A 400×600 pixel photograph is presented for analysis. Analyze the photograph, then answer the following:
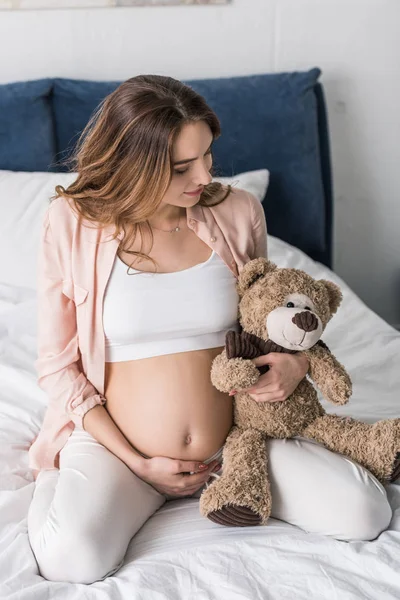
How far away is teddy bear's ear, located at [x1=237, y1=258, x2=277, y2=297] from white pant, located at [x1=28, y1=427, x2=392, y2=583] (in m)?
0.29

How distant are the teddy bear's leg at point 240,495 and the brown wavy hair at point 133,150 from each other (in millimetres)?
419

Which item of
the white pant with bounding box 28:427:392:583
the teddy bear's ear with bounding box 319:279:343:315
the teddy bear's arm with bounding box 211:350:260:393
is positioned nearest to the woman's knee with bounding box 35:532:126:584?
the white pant with bounding box 28:427:392:583

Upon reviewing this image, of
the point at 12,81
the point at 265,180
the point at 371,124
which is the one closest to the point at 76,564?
the point at 265,180

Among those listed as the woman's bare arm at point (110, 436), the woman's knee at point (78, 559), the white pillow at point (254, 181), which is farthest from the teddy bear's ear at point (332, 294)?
the white pillow at point (254, 181)

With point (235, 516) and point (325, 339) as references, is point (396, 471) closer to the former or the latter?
point (235, 516)

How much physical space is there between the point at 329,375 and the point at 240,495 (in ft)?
0.91

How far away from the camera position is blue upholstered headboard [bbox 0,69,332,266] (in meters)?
2.36

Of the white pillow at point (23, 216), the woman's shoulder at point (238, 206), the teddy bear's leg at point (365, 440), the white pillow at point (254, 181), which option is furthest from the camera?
the white pillow at point (254, 181)

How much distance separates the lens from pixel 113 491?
1.30 metres

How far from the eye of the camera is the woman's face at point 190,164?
1310 millimetres

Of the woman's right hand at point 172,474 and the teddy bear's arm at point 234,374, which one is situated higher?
the teddy bear's arm at point 234,374

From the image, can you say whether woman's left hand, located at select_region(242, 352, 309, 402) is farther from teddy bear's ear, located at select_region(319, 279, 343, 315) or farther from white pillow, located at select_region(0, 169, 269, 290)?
white pillow, located at select_region(0, 169, 269, 290)

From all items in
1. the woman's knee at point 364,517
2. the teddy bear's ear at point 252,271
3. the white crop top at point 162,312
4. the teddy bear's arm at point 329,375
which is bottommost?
the woman's knee at point 364,517

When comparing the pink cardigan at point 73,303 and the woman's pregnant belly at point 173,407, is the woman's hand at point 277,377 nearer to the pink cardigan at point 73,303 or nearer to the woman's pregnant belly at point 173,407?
the woman's pregnant belly at point 173,407
